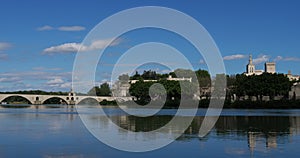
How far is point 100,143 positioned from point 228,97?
92.7 metres

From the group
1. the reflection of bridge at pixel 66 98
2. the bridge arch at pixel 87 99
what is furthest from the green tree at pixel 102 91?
the bridge arch at pixel 87 99

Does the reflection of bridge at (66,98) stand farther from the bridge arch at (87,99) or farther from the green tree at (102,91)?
the green tree at (102,91)

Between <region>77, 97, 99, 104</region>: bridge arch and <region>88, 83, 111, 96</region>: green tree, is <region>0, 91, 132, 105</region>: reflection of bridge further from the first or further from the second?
<region>88, 83, 111, 96</region>: green tree

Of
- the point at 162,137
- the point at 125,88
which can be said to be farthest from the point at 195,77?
the point at 162,137

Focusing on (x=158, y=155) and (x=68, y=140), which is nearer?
(x=158, y=155)

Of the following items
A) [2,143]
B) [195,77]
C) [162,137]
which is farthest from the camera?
[195,77]

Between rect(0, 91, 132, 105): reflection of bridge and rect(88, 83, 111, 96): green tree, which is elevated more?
rect(88, 83, 111, 96): green tree

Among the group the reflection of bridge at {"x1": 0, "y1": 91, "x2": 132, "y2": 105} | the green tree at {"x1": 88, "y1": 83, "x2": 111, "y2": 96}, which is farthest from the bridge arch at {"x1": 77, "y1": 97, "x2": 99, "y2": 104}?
the green tree at {"x1": 88, "y1": 83, "x2": 111, "y2": 96}

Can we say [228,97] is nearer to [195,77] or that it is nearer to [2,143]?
[195,77]

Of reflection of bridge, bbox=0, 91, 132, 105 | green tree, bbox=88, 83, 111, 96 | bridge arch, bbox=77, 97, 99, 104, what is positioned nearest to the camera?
reflection of bridge, bbox=0, 91, 132, 105

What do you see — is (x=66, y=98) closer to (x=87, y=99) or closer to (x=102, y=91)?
(x=87, y=99)

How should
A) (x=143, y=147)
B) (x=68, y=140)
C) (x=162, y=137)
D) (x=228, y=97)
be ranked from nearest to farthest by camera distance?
(x=143, y=147) → (x=68, y=140) → (x=162, y=137) → (x=228, y=97)

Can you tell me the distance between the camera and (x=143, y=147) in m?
21.0

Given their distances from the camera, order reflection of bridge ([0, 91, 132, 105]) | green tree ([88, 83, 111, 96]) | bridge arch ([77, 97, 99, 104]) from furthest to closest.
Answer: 1. bridge arch ([77, 97, 99, 104])
2. green tree ([88, 83, 111, 96])
3. reflection of bridge ([0, 91, 132, 105])
